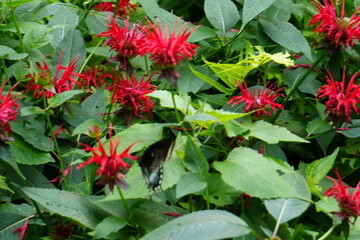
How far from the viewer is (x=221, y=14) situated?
65.5 inches

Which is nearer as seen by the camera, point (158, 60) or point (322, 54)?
Result: point (158, 60)

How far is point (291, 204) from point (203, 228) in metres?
0.22

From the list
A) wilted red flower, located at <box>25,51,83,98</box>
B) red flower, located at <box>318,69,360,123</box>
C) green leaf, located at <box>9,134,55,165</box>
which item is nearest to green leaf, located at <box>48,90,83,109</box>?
wilted red flower, located at <box>25,51,83,98</box>

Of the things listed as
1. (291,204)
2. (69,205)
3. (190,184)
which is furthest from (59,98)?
(291,204)

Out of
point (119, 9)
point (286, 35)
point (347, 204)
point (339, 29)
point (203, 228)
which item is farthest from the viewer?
point (119, 9)

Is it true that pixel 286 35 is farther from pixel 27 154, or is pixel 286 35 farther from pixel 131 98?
pixel 27 154

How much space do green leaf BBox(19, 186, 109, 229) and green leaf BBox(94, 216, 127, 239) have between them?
6 cm

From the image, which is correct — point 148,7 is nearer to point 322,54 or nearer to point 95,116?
point 95,116

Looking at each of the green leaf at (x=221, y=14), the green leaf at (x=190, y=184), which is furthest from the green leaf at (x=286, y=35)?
the green leaf at (x=190, y=184)

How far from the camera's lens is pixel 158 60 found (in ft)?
3.28

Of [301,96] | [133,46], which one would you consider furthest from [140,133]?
[301,96]

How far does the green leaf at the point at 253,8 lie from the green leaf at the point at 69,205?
65 centimetres

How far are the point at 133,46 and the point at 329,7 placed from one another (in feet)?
1.72

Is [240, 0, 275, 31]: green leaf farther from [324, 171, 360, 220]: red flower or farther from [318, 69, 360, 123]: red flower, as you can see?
[324, 171, 360, 220]: red flower
